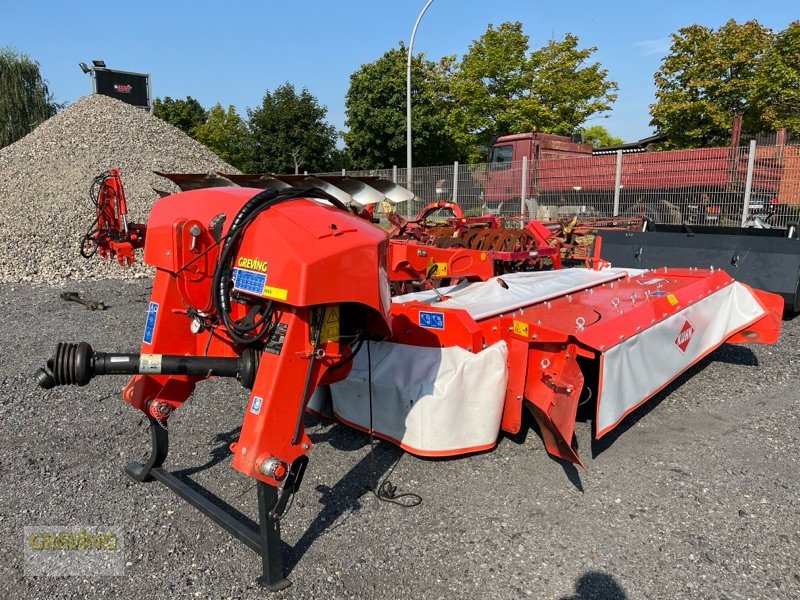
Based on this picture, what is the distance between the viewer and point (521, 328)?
10.2ft

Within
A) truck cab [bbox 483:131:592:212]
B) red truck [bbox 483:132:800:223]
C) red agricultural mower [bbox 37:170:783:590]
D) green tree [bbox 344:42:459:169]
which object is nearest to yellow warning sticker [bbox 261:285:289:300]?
red agricultural mower [bbox 37:170:783:590]

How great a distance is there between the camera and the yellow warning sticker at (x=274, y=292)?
6.70 feet

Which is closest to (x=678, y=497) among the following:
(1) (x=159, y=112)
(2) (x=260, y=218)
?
(2) (x=260, y=218)

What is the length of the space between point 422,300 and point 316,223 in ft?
5.31

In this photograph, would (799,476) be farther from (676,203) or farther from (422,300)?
(676,203)

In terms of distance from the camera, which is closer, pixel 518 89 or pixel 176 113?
pixel 518 89

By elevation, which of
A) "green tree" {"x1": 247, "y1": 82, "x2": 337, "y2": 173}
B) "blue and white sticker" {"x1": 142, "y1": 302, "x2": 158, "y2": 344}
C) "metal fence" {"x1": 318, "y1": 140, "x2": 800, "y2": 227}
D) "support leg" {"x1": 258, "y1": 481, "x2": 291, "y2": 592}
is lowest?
"support leg" {"x1": 258, "y1": 481, "x2": 291, "y2": 592}

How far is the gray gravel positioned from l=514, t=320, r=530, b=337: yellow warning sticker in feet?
2.39

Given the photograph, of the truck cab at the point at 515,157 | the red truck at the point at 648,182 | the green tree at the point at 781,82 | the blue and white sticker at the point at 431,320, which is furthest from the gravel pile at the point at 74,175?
the green tree at the point at 781,82

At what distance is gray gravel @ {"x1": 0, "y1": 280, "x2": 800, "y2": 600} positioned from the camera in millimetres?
2352

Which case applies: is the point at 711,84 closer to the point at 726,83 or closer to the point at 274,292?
the point at 726,83

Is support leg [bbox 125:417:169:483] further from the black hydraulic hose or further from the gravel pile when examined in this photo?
the gravel pile

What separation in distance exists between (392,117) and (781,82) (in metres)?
13.8

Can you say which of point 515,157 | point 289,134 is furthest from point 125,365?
point 289,134
